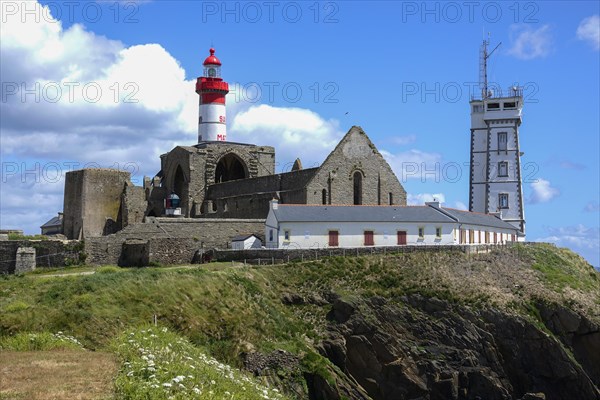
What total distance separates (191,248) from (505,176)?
2930 centimetres

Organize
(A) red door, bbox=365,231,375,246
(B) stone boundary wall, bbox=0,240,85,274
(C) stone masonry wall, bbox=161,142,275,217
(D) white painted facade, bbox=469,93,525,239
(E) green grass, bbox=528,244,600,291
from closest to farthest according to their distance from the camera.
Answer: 1. (B) stone boundary wall, bbox=0,240,85,274
2. (E) green grass, bbox=528,244,600,291
3. (A) red door, bbox=365,231,375,246
4. (C) stone masonry wall, bbox=161,142,275,217
5. (D) white painted facade, bbox=469,93,525,239

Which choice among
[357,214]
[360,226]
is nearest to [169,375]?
[360,226]

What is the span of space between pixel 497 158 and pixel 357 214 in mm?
21340

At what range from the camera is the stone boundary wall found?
4088 centimetres

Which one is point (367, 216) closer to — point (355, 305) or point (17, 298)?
point (355, 305)

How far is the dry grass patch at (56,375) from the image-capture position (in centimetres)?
1530

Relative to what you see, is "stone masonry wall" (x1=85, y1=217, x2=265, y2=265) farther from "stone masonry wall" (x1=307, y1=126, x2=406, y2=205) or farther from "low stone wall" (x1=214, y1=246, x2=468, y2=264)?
"stone masonry wall" (x1=307, y1=126, x2=406, y2=205)

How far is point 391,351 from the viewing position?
34906mm

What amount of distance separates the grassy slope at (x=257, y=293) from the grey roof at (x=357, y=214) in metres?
3.51

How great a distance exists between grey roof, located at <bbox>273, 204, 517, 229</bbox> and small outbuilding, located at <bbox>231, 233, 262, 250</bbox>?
2.46m

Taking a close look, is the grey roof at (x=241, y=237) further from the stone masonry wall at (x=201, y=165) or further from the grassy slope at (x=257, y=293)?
the stone masonry wall at (x=201, y=165)

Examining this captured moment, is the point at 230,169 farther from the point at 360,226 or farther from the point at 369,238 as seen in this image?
the point at 369,238

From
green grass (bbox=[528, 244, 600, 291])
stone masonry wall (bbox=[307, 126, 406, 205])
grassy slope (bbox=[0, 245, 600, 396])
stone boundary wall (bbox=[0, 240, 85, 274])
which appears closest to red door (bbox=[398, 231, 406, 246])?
grassy slope (bbox=[0, 245, 600, 396])

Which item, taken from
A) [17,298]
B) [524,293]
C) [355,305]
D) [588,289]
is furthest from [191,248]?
[588,289]
